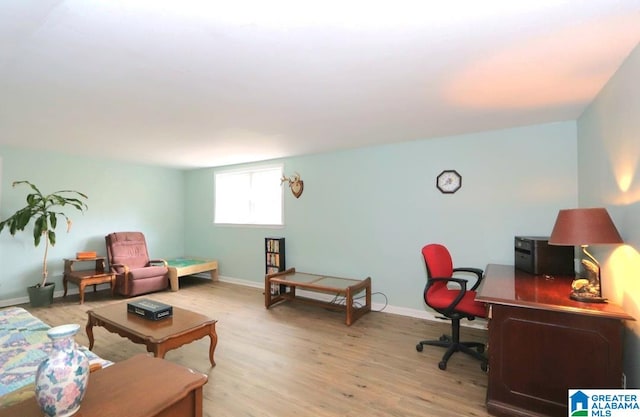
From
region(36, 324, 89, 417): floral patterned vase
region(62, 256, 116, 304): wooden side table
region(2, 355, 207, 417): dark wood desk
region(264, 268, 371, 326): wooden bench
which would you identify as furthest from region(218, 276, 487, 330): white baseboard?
region(36, 324, 89, 417): floral patterned vase

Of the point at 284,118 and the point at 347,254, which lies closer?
the point at 284,118

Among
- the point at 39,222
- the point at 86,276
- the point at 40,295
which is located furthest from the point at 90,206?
the point at 40,295

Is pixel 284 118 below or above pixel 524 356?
above

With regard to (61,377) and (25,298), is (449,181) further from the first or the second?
(25,298)

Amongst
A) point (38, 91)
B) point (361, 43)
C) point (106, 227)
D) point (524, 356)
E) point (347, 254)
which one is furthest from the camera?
point (106, 227)

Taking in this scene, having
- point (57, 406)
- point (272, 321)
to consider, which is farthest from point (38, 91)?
point (272, 321)

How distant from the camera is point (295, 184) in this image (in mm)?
4793

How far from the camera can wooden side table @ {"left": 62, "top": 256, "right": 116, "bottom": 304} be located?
4230mm

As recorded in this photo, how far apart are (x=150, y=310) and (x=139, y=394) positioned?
1.72m

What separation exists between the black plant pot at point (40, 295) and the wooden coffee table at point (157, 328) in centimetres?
Result: 214

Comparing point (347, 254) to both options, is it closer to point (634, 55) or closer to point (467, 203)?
point (467, 203)

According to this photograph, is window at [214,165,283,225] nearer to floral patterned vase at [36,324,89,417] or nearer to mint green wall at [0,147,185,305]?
mint green wall at [0,147,185,305]

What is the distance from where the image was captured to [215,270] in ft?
18.5

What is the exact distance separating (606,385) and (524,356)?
396mm
